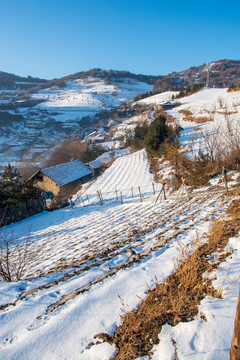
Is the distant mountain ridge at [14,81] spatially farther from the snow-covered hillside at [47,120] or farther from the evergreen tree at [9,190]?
the evergreen tree at [9,190]

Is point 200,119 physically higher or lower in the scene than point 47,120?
lower

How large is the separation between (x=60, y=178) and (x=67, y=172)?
182 cm

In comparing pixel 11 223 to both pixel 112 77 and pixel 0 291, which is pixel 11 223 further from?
pixel 112 77

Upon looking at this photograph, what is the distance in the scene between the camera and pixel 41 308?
241cm

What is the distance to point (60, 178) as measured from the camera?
23000 millimetres

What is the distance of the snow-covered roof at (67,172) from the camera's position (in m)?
22.7

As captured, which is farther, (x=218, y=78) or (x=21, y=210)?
(x=218, y=78)

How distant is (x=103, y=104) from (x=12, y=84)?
94.0m

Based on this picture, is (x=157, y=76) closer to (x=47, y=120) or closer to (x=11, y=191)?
(x=47, y=120)

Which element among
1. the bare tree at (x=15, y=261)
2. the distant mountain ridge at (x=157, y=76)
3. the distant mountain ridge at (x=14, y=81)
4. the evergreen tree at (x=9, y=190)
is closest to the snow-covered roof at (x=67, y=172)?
the evergreen tree at (x=9, y=190)

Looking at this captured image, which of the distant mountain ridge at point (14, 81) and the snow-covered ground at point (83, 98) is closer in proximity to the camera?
the snow-covered ground at point (83, 98)

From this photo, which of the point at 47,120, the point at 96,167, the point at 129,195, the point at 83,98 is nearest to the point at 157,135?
the point at 129,195

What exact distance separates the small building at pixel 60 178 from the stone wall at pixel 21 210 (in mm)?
8334

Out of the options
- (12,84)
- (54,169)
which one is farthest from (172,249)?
(12,84)
